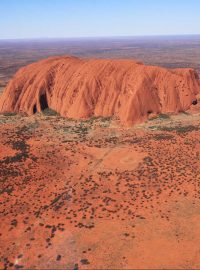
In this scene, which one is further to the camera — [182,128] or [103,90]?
[103,90]

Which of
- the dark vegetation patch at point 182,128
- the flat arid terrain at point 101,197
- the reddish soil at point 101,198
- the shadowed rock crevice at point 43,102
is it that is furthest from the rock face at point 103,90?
the reddish soil at point 101,198

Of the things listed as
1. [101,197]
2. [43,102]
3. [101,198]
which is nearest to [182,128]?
[101,197]

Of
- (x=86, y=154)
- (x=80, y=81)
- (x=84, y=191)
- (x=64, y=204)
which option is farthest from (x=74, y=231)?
(x=80, y=81)

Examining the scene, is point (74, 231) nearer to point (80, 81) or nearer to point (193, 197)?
point (193, 197)

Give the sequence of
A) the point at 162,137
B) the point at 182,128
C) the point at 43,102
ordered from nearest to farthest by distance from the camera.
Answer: the point at 162,137, the point at 182,128, the point at 43,102

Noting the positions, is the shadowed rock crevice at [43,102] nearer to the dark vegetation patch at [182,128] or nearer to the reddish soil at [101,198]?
the reddish soil at [101,198]

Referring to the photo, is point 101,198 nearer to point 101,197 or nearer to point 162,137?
point 101,197
